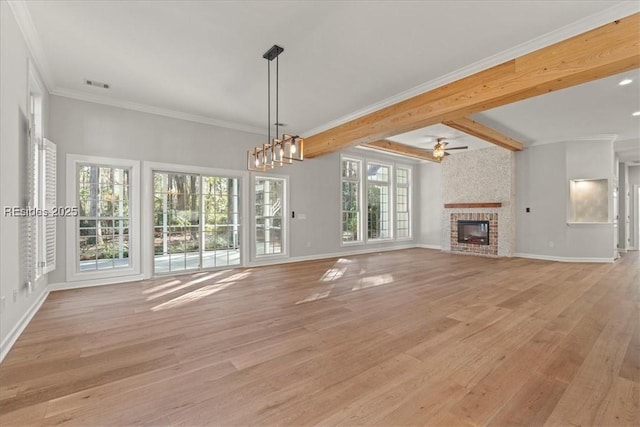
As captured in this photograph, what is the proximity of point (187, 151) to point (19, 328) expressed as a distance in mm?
→ 3717

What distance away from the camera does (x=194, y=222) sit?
19.1 feet

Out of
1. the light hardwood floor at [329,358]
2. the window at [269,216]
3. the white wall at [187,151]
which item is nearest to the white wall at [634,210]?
the light hardwood floor at [329,358]

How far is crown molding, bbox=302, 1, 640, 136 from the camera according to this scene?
270 cm

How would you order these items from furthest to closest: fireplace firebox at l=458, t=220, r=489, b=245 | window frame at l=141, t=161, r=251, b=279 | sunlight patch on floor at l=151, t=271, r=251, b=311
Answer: fireplace firebox at l=458, t=220, r=489, b=245, window frame at l=141, t=161, r=251, b=279, sunlight patch on floor at l=151, t=271, r=251, b=311

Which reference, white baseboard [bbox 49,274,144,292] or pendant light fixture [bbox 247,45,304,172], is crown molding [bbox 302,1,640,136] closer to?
pendant light fixture [bbox 247,45,304,172]

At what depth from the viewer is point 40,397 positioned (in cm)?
185

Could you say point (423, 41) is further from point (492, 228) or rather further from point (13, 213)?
point (492, 228)

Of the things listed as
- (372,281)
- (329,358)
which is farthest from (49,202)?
(372,281)

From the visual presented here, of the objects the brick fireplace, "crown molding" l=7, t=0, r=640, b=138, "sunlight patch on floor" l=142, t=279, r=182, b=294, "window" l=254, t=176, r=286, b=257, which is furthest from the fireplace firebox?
"sunlight patch on floor" l=142, t=279, r=182, b=294

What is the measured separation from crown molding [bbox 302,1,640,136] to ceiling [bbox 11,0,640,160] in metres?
0.01

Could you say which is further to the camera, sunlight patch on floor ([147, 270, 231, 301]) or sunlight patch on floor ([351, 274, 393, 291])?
sunlight patch on floor ([351, 274, 393, 291])

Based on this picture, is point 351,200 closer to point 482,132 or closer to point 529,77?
point 482,132

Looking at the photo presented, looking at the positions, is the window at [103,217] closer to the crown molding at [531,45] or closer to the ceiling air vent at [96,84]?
the ceiling air vent at [96,84]

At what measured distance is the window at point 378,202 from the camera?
9.11 metres
